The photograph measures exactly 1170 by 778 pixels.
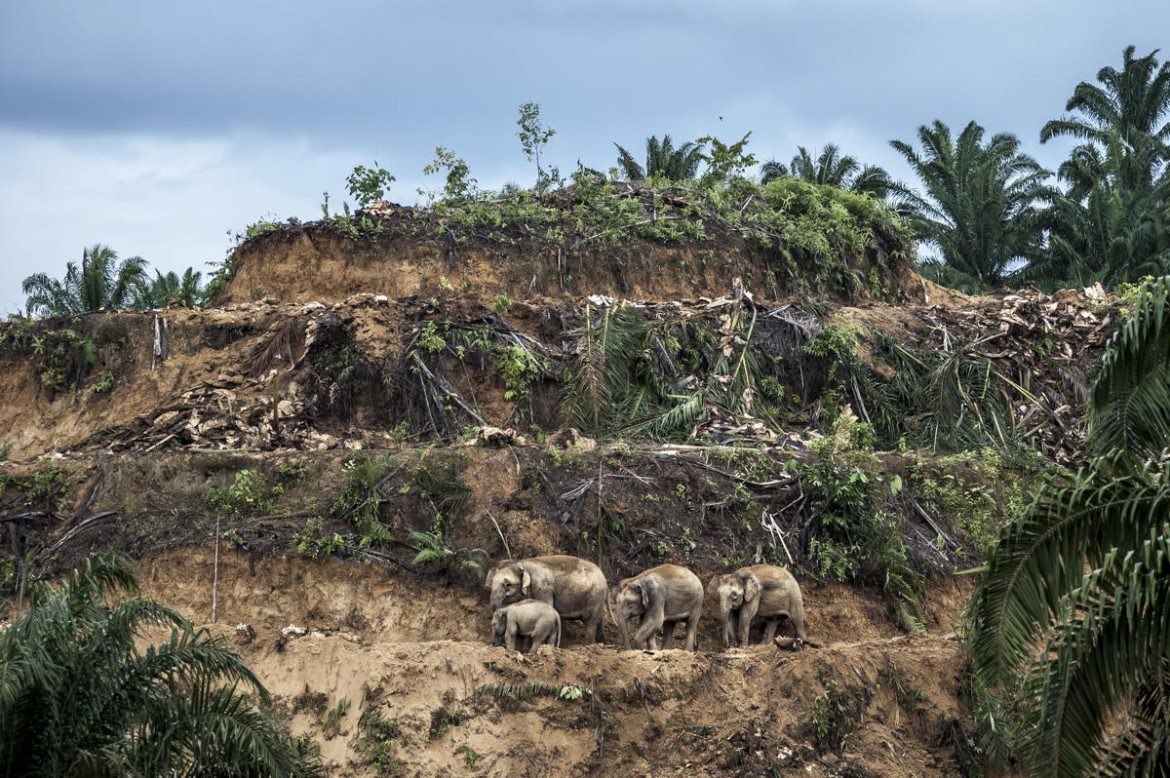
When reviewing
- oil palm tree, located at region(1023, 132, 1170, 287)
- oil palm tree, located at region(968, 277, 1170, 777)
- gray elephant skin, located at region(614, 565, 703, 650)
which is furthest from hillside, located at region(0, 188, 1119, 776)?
oil palm tree, located at region(1023, 132, 1170, 287)

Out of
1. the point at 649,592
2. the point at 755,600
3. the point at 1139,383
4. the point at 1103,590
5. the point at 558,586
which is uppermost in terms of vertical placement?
the point at 1139,383

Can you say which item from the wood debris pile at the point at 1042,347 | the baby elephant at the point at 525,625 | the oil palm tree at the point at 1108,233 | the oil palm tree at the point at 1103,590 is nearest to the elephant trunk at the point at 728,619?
the baby elephant at the point at 525,625

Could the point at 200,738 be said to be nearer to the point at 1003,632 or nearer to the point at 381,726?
the point at 381,726

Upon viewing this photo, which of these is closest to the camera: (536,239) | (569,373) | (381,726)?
(381,726)

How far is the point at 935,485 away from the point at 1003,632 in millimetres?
9646

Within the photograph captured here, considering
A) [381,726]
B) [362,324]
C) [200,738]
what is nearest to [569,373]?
[362,324]

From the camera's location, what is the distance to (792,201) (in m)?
29.9

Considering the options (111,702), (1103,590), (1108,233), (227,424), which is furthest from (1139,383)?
(1108,233)

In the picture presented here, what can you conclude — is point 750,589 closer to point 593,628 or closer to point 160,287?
point 593,628

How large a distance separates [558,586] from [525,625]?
72 centimetres

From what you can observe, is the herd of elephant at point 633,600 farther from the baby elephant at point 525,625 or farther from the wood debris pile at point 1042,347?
the wood debris pile at point 1042,347

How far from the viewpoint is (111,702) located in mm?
10961

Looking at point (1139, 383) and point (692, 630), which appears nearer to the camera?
point (1139, 383)

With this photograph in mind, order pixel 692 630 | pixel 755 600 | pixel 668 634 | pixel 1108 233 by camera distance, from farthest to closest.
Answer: pixel 1108 233 < pixel 668 634 < pixel 755 600 < pixel 692 630
